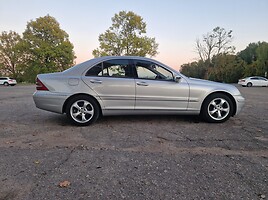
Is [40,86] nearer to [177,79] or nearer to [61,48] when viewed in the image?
[177,79]

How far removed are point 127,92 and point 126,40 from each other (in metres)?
27.5

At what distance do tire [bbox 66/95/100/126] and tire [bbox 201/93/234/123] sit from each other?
243cm

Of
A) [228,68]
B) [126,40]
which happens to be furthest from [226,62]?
[126,40]

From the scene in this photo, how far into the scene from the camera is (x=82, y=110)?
3945mm

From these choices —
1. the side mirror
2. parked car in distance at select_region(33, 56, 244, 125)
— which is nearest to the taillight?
parked car in distance at select_region(33, 56, 244, 125)

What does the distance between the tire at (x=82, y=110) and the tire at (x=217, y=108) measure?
2426 millimetres

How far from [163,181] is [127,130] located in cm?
186

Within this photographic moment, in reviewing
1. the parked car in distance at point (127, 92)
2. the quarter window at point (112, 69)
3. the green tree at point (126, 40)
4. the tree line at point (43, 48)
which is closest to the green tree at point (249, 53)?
the green tree at point (126, 40)

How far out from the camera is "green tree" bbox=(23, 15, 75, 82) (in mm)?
32188

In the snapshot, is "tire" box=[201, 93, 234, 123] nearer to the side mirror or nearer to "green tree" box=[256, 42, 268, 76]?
the side mirror

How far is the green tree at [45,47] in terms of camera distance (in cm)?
3219

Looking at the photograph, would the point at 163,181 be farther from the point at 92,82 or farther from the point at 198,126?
the point at 92,82

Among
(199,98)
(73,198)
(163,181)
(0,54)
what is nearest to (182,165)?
(163,181)

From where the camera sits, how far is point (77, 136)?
3381 millimetres
